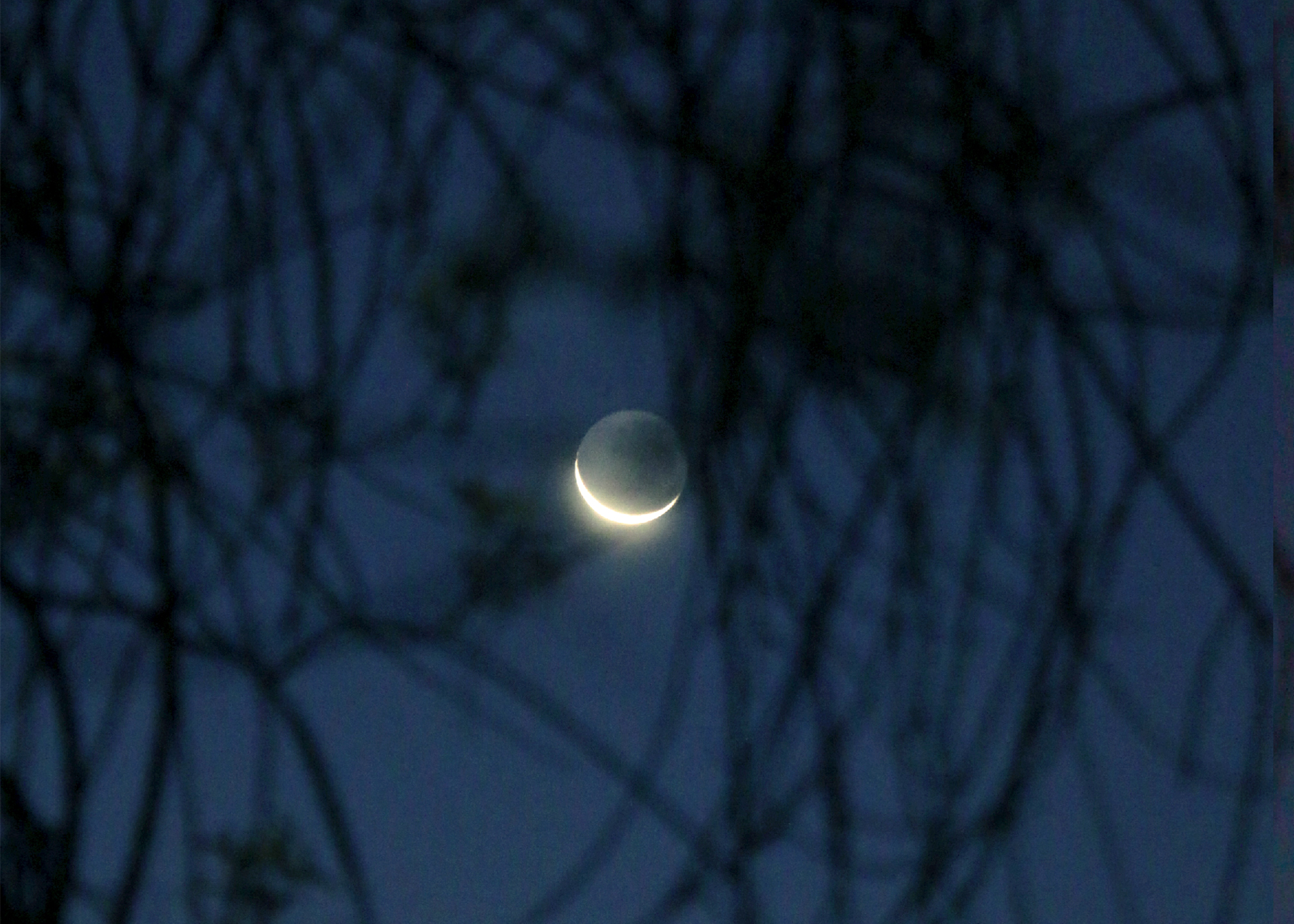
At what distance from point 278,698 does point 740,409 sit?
1.45 feet

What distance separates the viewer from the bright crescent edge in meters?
1.06

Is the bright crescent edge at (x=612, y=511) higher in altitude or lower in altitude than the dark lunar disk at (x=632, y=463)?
lower

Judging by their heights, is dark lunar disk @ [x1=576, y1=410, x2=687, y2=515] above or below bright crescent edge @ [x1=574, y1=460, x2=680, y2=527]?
above

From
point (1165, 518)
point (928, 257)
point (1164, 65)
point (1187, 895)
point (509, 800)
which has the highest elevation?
point (1164, 65)

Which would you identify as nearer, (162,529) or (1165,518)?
(162,529)

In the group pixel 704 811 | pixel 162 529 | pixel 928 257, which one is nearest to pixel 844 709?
pixel 704 811

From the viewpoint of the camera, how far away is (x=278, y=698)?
1030mm

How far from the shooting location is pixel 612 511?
3.49 ft

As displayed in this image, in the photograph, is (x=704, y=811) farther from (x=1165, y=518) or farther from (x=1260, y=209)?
(x=1260, y=209)

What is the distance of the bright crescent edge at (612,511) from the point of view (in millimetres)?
1056

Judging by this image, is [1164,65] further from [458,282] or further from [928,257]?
[458,282]

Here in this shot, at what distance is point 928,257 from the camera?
1.14m

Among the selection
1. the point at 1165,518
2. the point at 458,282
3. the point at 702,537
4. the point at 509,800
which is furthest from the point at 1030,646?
the point at 458,282

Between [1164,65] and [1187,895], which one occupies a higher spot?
[1164,65]
